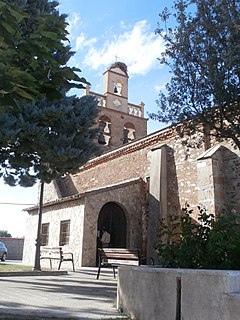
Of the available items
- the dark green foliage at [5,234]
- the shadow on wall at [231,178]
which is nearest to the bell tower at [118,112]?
the shadow on wall at [231,178]

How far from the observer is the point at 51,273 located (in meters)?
11.6

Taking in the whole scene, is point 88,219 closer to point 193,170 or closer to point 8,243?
point 193,170

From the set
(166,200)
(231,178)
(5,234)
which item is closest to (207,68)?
(231,178)

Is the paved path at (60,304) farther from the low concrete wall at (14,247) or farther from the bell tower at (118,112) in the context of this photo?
the low concrete wall at (14,247)

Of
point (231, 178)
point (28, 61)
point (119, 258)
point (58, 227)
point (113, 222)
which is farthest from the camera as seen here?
point (113, 222)

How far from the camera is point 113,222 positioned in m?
19.5

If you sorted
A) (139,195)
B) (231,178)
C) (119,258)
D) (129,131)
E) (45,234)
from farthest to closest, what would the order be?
1. (129,131)
2. (45,234)
3. (139,195)
4. (231,178)
5. (119,258)

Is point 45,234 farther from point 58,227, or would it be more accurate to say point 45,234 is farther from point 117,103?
point 117,103

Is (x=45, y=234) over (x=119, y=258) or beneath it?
over

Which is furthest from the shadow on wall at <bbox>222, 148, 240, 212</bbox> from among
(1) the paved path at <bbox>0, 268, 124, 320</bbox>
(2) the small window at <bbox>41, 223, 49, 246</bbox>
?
(2) the small window at <bbox>41, 223, 49, 246</bbox>

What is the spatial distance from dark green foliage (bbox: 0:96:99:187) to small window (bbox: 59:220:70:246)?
963 centimetres

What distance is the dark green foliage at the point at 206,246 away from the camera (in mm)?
4359

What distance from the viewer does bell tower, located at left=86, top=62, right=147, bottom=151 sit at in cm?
2834

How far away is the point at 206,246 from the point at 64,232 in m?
14.6
